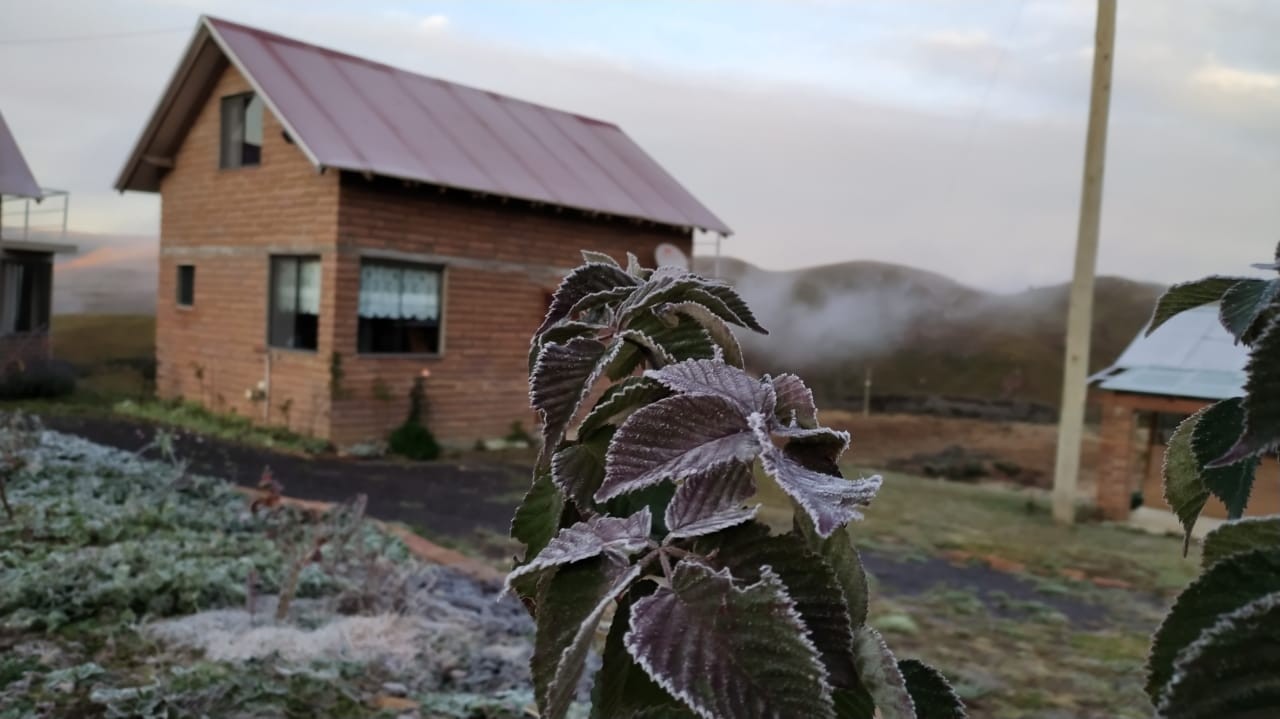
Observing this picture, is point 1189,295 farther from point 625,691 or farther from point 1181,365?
point 1181,365

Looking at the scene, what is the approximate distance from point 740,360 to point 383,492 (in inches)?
298

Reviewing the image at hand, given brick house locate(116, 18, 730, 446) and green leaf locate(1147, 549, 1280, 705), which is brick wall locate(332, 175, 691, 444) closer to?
brick house locate(116, 18, 730, 446)

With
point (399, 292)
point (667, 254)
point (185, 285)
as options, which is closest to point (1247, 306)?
point (399, 292)

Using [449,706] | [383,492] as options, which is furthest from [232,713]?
[383,492]

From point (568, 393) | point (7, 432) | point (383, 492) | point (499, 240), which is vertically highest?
point (499, 240)

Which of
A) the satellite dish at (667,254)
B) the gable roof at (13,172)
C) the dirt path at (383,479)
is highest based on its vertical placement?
the gable roof at (13,172)

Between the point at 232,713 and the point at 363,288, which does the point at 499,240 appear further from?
the point at 232,713

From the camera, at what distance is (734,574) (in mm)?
530

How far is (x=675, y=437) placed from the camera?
21.0 inches

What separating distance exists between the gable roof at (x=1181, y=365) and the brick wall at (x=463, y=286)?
20.0 feet

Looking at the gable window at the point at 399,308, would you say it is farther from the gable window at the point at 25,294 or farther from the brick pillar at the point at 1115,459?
the gable window at the point at 25,294

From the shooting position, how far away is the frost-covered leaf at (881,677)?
54 cm

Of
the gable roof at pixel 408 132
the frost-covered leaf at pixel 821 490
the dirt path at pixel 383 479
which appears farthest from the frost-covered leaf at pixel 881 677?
the gable roof at pixel 408 132

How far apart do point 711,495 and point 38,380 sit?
15.3 metres
